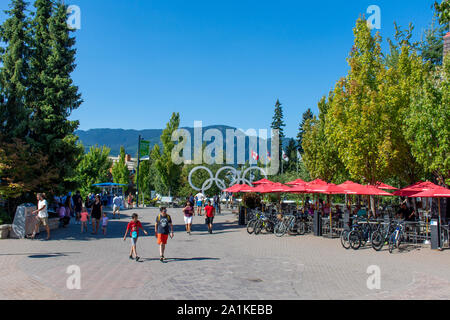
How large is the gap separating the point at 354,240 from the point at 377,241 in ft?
2.71

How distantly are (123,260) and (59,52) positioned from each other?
1332 centimetres

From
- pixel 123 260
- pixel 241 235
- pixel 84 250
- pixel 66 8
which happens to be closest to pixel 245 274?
pixel 123 260

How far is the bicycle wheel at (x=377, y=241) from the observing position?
48.0 feet

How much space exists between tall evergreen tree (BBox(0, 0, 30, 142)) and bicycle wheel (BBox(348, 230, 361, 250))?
608 inches

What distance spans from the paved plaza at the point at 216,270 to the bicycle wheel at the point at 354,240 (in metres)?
0.48

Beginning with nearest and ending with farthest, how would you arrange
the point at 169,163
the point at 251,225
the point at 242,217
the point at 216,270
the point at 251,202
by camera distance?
the point at 216,270, the point at 251,225, the point at 242,217, the point at 251,202, the point at 169,163

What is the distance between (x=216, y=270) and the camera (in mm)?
10602

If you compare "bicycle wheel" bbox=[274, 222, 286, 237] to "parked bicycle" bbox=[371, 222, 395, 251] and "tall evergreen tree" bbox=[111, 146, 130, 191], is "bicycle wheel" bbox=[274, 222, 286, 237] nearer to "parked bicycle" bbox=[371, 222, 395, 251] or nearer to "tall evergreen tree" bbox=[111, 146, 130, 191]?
"parked bicycle" bbox=[371, 222, 395, 251]

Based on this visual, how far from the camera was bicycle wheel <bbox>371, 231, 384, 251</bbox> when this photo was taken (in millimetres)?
14633

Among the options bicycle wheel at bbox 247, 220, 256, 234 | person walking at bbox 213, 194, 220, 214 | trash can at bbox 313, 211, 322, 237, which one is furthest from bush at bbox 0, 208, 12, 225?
person walking at bbox 213, 194, 220, 214

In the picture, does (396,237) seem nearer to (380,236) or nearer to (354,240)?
(380,236)

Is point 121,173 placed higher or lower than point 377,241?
higher

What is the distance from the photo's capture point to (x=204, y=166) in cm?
4578

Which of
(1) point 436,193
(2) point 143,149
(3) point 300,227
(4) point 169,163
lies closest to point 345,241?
(1) point 436,193
